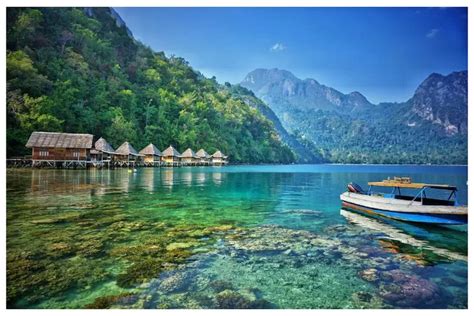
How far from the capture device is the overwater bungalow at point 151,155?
98.1 feet

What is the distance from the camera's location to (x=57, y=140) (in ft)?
65.3

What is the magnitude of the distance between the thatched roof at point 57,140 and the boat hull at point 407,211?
19.1 metres

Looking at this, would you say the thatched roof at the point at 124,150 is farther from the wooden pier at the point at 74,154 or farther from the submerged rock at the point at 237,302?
the submerged rock at the point at 237,302

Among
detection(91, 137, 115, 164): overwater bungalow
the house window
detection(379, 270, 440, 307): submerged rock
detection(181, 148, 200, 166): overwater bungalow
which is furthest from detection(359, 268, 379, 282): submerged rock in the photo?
detection(181, 148, 200, 166): overwater bungalow

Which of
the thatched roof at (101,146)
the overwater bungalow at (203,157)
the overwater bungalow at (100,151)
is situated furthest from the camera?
the overwater bungalow at (203,157)

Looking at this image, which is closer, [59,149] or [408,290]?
[408,290]

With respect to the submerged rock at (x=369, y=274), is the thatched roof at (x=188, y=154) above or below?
above

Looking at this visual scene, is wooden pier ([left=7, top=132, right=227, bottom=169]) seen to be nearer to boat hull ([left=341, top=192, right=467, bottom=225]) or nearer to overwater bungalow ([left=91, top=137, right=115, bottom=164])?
overwater bungalow ([left=91, top=137, right=115, bottom=164])

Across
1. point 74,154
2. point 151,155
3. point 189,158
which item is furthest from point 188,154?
point 74,154

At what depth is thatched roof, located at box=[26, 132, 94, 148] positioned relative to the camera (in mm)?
18953

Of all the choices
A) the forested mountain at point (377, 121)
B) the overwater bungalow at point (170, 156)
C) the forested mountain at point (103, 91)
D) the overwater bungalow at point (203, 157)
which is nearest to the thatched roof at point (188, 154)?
the overwater bungalow at point (170, 156)

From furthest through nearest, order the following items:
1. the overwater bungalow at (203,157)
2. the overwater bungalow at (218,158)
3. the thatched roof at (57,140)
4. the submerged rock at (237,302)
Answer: the overwater bungalow at (218,158)
the overwater bungalow at (203,157)
the thatched roof at (57,140)
the submerged rock at (237,302)

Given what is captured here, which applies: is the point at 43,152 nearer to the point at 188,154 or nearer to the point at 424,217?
the point at 188,154

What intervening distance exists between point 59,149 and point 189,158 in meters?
17.3
